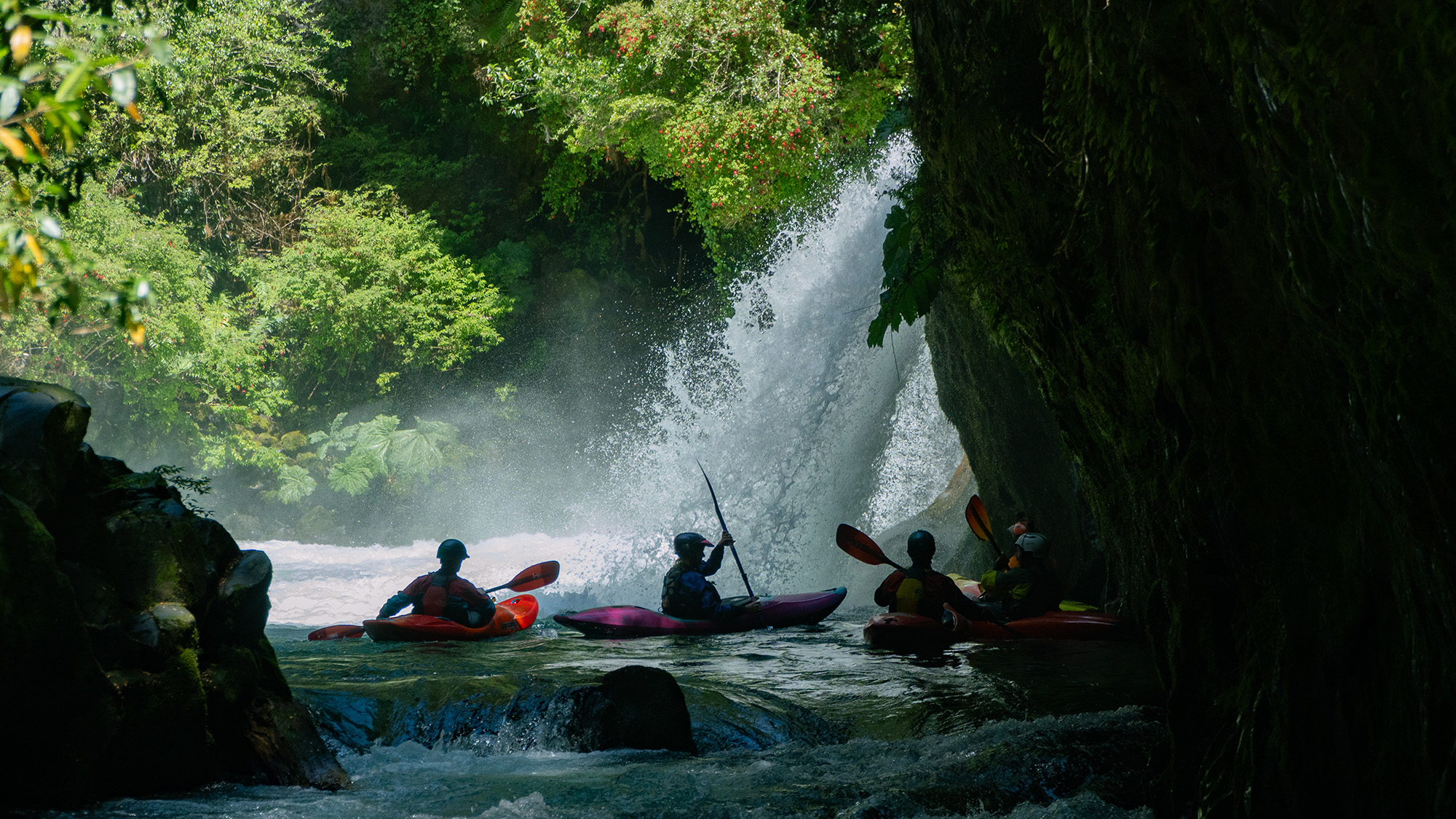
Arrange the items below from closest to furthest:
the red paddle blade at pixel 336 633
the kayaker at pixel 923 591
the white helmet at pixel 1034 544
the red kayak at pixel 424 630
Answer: the kayaker at pixel 923 591 → the white helmet at pixel 1034 544 → the red kayak at pixel 424 630 → the red paddle blade at pixel 336 633

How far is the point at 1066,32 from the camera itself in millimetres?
2781

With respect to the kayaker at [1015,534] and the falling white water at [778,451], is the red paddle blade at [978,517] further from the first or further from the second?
the falling white water at [778,451]

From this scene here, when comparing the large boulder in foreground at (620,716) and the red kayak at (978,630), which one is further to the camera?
the red kayak at (978,630)

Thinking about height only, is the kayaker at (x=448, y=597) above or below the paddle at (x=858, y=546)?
below

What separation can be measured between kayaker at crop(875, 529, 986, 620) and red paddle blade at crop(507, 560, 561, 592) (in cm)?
370

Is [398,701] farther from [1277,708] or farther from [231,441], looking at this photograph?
[231,441]

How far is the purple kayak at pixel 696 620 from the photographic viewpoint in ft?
28.1

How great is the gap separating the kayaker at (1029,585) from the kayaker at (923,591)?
29cm

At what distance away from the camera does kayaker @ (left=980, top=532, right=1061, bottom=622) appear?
745cm

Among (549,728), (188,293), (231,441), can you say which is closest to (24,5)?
(549,728)

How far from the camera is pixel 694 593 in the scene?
8766mm

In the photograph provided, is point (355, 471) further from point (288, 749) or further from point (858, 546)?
point (288, 749)

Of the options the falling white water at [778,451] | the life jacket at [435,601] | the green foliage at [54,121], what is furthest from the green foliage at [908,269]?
the falling white water at [778,451]

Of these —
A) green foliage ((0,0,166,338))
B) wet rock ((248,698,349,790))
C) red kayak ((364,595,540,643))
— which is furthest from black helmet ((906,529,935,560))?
green foliage ((0,0,166,338))
